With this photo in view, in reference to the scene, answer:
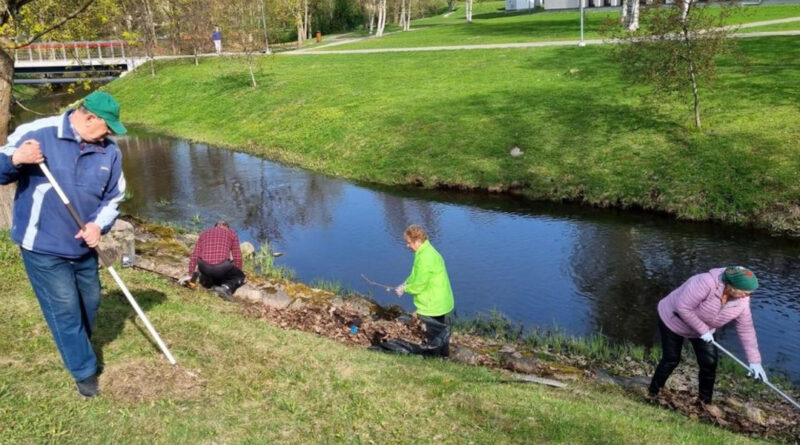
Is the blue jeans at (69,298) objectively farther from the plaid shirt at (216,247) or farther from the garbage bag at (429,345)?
the plaid shirt at (216,247)

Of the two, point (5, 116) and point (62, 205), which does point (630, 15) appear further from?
point (62, 205)

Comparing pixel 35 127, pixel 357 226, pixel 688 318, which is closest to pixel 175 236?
pixel 357 226

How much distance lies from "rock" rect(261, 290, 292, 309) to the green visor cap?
24.9ft

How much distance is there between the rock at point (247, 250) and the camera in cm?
1655

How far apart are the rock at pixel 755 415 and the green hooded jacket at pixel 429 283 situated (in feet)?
14.5

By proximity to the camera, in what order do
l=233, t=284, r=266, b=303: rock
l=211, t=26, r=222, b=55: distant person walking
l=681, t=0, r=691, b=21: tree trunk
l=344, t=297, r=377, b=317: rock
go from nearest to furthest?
1. l=233, t=284, r=266, b=303: rock
2. l=344, t=297, r=377, b=317: rock
3. l=681, t=0, r=691, b=21: tree trunk
4. l=211, t=26, r=222, b=55: distant person walking

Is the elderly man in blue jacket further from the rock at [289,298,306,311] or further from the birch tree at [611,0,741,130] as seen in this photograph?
the birch tree at [611,0,741,130]

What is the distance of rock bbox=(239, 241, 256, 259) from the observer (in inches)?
652

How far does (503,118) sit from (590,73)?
722cm

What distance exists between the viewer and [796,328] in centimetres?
1218

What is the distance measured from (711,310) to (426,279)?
3883 mm

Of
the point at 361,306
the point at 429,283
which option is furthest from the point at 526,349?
the point at 361,306

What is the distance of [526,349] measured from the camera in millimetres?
11680

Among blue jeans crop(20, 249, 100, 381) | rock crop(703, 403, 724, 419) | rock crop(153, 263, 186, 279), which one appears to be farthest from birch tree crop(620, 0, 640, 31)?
blue jeans crop(20, 249, 100, 381)
